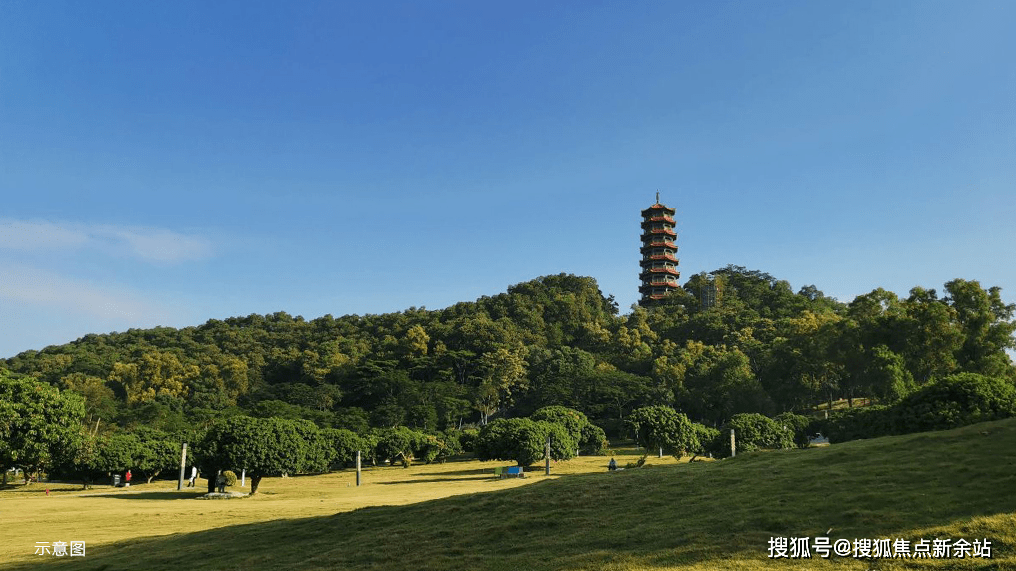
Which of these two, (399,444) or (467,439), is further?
(467,439)

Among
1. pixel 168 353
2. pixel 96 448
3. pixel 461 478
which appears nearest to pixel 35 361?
pixel 168 353

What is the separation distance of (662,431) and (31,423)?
4211 cm

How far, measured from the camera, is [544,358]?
110m

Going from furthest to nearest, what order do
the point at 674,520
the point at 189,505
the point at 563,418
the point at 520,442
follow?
the point at 563,418 → the point at 520,442 → the point at 189,505 → the point at 674,520

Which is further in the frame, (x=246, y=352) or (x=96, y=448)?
(x=246, y=352)

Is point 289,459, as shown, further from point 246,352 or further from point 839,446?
point 246,352

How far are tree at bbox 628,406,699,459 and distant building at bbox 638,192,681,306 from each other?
9306cm

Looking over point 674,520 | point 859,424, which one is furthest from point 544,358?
point 674,520

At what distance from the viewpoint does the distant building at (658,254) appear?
489 feet

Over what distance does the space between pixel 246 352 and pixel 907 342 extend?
10674 cm

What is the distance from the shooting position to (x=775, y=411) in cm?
8412

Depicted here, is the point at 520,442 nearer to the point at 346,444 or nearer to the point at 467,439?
the point at 346,444

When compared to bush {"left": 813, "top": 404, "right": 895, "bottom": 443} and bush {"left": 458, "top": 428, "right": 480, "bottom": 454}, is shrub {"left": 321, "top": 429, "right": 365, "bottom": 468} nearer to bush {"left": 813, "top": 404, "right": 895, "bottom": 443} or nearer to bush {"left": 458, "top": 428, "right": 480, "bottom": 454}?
bush {"left": 458, "top": 428, "right": 480, "bottom": 454}

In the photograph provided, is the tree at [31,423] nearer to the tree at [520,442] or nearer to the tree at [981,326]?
the tree at [520,442]
